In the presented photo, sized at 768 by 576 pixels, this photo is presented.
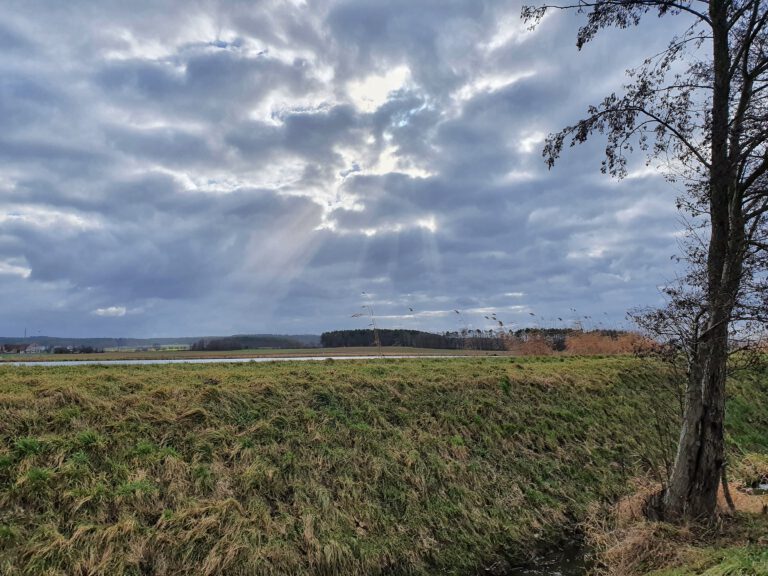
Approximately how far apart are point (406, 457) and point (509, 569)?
3.24 meters

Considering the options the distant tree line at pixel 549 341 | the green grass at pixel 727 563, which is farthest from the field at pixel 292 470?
the distant tree line at pixel 549 341

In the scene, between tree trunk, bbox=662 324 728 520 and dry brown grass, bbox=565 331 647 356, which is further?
dry brown grass, bbox=565 331 647 356

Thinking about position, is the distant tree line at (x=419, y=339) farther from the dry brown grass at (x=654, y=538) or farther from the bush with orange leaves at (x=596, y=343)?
the dry brown grass at (x=654, y=538)

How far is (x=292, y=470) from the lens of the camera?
9.99m

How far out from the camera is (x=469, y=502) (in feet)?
34.9

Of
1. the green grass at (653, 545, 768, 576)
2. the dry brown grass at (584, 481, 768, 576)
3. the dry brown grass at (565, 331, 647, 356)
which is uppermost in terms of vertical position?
the dry brown grass at (565, 331, 647, 356)


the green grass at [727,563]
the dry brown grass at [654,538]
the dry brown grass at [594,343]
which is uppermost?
the dry brown grass at [594,343]

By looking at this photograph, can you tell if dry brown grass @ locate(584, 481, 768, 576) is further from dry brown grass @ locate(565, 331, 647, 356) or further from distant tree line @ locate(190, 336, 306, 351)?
distant tree line @ locate(190, 336, 306, 351)

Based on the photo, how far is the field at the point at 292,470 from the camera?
7699 mm

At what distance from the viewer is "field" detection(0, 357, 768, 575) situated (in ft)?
25.3

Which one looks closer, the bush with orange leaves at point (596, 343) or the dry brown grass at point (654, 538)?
the dry brown grass at point (654, 538)

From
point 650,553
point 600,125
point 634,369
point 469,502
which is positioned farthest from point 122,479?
point 634,369

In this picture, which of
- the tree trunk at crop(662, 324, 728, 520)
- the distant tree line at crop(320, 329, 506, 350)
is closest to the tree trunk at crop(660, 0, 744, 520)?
the tree trunk at crop(662, 324, 728, 520)

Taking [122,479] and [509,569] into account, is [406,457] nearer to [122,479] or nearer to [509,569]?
[509,569]
